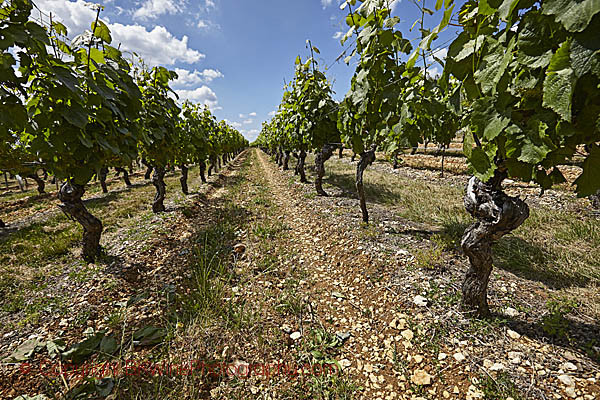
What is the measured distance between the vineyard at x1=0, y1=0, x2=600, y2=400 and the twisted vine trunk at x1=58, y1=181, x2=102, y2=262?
0.04m

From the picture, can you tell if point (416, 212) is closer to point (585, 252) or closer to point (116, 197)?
point (585, 252)

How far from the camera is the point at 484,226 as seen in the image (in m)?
2.87

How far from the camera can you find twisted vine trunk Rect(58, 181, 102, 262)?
5.25m

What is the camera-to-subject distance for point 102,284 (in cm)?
458

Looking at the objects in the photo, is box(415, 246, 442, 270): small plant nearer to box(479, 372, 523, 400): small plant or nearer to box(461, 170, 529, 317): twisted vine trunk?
box(461, 170, 529, 317): twisted vine trunk

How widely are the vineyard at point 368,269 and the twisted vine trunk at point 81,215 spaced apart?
0.04 m

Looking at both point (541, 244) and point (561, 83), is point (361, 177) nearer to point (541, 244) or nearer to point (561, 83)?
point (541, 244)

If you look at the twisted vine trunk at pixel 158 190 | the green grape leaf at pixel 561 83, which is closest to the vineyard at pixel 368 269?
the green grape leaf at pixel 561 83

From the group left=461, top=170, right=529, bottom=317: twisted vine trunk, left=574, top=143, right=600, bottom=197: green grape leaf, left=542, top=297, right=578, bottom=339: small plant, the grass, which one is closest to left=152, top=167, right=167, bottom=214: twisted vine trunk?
the grass

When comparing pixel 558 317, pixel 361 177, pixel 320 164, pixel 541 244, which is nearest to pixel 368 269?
pixel 558 317

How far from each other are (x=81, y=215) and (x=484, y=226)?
7.80m

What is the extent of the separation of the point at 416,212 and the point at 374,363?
5.35m

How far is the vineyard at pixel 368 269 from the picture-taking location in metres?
1.78

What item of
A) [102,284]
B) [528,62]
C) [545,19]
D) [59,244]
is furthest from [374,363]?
[59,244]
